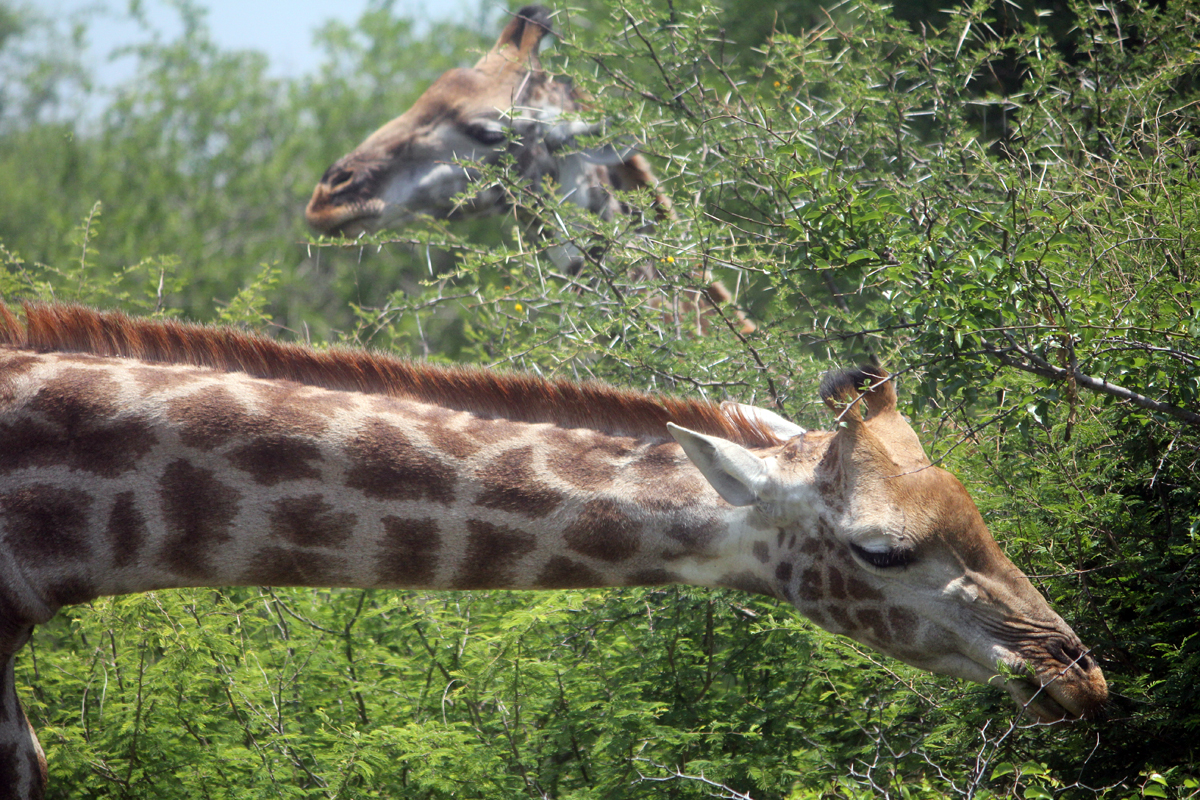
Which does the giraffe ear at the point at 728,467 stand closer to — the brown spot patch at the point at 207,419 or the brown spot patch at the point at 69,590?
the brown spot patch at the point at 207,419

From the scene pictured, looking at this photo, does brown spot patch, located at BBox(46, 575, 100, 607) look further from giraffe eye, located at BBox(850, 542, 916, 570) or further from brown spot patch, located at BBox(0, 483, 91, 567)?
giraffe eye, located at BBox(850, 542, 916, 570)

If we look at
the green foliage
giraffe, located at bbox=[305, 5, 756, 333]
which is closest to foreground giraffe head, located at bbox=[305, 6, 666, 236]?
giraffe, located at bbox=[305, 5, 756, 333]

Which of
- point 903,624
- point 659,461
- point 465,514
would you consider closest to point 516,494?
point 465,514

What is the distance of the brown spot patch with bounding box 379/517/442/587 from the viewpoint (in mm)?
3365

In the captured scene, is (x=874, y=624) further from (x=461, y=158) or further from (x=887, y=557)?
(x=461, y=158)

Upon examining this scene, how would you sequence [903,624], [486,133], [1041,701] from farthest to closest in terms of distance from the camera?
[486,133] < [903,624] < [1041,701]

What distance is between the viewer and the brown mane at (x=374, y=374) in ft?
11.8

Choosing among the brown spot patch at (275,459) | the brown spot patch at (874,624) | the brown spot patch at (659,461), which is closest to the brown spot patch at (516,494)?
the brown spot patch at (659,461)

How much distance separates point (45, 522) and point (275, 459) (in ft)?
2.40

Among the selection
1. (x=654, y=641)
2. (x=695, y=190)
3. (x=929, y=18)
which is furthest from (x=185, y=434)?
(x=929, y=18)

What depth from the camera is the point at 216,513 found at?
3332mm

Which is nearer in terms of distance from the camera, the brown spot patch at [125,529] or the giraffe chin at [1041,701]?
the giraffe chin at [1041,701]

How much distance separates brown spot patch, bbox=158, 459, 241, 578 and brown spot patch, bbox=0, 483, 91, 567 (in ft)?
0.82

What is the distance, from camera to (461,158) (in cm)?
726
